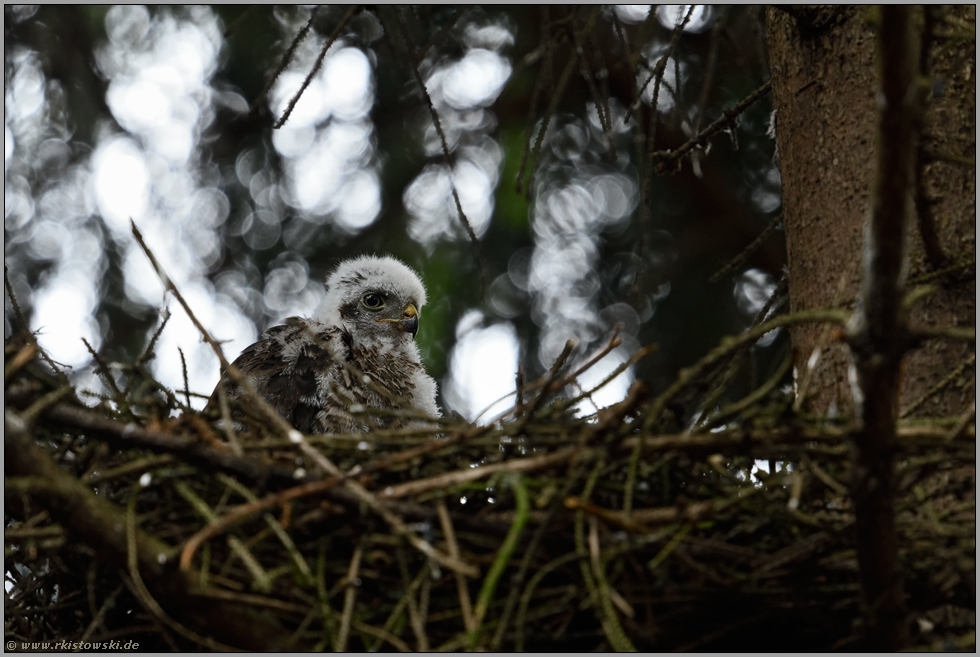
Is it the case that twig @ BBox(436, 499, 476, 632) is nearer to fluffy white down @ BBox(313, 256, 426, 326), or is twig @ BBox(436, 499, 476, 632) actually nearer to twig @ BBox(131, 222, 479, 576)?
twig @ BBox(131, 222, 479, 576)

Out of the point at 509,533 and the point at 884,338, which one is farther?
the point at 509,533

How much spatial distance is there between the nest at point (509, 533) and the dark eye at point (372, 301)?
2.25 m

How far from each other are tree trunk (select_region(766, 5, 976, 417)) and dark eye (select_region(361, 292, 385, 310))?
6.70 ft

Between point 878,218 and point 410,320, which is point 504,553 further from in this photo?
point 410,320

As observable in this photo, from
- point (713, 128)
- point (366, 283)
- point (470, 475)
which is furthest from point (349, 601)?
point (366, 283)

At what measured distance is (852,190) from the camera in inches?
101

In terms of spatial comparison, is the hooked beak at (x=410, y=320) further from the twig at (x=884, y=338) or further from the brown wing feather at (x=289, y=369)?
the twig at (x=884, y=338)

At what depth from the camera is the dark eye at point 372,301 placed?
4.18 m

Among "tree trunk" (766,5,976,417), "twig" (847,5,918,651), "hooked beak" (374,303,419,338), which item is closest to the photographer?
"twig" (847,5,918,651)

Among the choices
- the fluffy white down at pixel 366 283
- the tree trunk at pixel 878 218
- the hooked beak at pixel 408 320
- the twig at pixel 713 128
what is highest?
the fluffy white down at pixel 366 283

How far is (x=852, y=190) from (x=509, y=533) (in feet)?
5.23

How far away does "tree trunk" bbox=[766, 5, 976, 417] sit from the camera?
2.27 metres

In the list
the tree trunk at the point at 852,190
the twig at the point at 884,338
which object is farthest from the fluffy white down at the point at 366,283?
the twig at the point at 884,338

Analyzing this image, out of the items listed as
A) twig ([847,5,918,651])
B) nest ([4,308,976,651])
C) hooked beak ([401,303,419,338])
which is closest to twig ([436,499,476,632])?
nest ([4,308,976,651])
